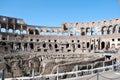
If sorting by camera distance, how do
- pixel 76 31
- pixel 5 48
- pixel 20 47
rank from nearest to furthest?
pixel 5 48 < pixel 20 47 < pixel 76 31

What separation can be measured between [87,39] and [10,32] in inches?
1033

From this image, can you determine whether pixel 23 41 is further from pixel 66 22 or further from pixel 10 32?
pixel 66 22

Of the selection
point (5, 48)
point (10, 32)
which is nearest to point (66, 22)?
point (10, 32)

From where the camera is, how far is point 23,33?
6462cm

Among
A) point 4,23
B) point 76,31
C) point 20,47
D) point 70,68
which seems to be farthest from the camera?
point 76,31

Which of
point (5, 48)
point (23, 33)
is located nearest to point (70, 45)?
point (23, 33)

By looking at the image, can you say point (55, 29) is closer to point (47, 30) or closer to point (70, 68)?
point (47, 30)

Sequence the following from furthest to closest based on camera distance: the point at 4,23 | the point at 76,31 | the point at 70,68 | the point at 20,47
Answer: the point at 76,31, the point at 4,23, the point at 20,47, the point at 70,68

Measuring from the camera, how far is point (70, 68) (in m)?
18.7

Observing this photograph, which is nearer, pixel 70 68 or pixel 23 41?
pixel 70 68

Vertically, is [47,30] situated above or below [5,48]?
above

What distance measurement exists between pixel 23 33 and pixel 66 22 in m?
17.9

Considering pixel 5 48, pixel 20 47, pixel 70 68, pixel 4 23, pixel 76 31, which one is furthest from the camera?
pixel 76 31

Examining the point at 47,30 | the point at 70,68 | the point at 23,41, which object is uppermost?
the point at 47,30
